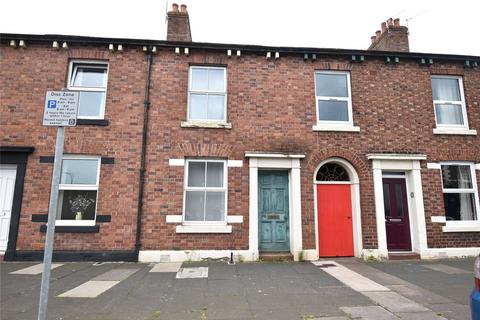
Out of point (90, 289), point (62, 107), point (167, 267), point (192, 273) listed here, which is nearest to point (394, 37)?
point (192, 273)

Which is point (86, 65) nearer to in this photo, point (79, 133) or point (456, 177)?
point (79, 133)

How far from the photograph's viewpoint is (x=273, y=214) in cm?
848

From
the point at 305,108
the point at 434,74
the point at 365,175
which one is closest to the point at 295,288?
the point at 365,175

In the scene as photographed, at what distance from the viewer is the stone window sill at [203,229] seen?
7980mm

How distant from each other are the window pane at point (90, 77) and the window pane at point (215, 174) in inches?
162

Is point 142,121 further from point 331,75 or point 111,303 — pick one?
point 331,75

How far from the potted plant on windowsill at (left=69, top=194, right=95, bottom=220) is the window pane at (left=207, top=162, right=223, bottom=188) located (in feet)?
11.0

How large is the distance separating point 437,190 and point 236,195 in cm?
618

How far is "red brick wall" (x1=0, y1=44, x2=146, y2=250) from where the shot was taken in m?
7.88

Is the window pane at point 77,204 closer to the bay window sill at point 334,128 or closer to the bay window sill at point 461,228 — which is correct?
the bay window sill at point 334,128

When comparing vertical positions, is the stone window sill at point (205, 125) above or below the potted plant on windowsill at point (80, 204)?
above

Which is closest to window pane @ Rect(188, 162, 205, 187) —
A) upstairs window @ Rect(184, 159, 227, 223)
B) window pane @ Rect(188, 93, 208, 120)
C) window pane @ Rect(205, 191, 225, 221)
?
upstairs window @ Rect(184, 159, 227, 223)

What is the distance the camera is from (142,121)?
8.48 meters

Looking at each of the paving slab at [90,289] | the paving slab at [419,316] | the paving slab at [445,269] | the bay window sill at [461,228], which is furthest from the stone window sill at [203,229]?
the bay window sill at [461,228]
